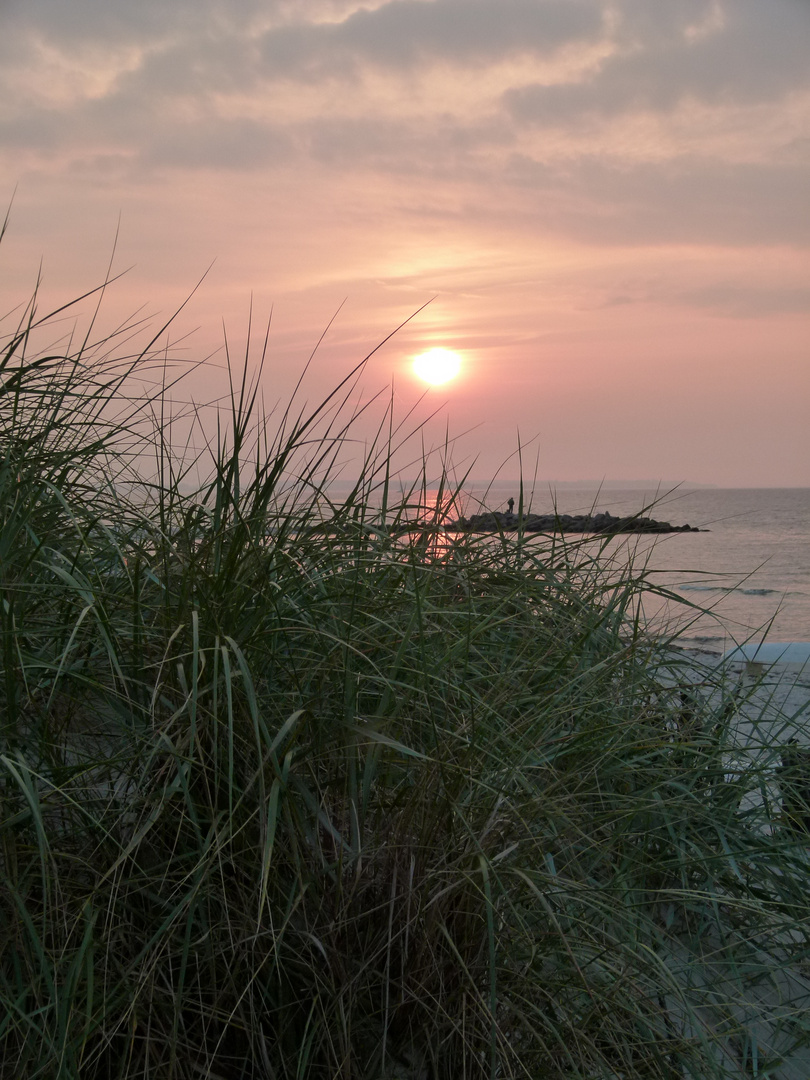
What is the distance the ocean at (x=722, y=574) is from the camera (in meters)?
2.97

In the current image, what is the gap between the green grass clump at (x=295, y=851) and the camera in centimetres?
135

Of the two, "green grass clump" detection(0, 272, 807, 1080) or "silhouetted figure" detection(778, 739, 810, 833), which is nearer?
"green grass clump" detection(0, 272, 807, 1080)

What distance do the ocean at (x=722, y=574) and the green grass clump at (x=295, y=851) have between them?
2.72 ft

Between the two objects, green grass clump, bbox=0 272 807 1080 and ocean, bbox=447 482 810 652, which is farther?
ocean, bbox=447 482 810 652

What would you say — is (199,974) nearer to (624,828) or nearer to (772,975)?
(624,828)

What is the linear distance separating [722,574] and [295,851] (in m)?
1.65

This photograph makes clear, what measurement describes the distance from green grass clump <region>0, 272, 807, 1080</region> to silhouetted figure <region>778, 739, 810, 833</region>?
0.37 meters

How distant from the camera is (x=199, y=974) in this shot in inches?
54.0

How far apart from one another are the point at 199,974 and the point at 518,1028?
494 mm

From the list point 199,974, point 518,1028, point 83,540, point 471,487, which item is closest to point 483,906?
point 518,1028

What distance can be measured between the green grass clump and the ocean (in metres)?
0.83

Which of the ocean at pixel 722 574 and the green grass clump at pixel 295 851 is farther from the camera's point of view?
the ocean at pixel 722 574

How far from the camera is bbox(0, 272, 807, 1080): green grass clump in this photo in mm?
1354

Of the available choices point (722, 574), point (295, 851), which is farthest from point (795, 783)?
point (295, 851)
